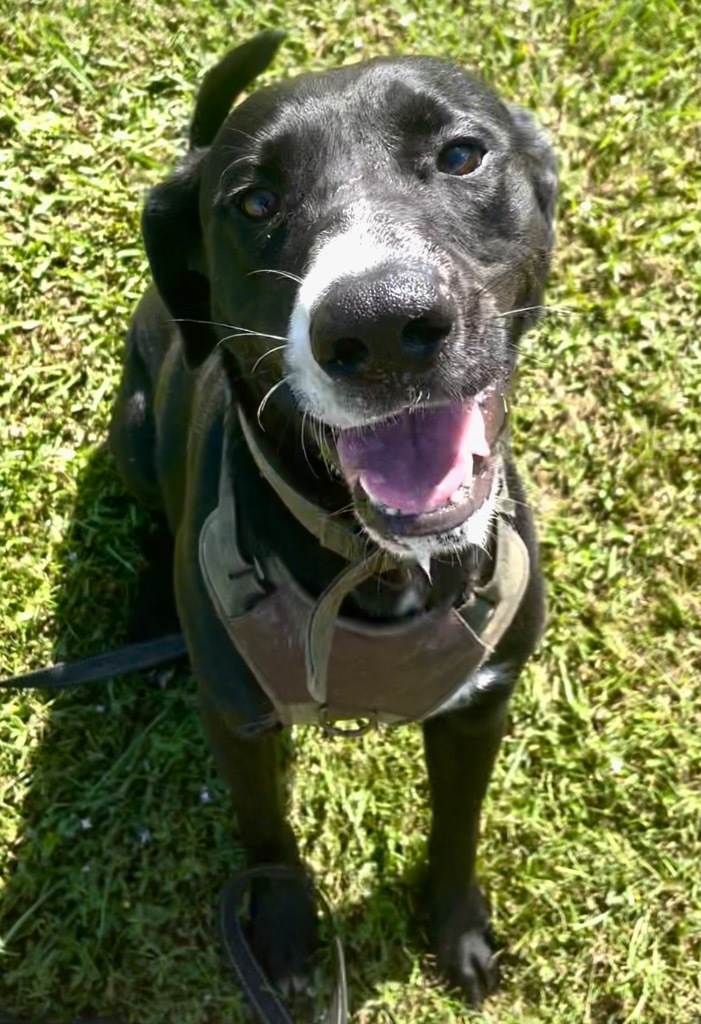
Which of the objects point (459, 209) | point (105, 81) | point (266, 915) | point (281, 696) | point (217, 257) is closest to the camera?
point (459, 209)

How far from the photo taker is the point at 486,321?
2.07 metres

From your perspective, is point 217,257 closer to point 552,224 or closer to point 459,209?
point 459,209

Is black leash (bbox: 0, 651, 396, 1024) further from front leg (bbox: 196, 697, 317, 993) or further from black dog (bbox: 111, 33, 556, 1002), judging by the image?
black dog (bbox: 111, 33, 556, 1002)

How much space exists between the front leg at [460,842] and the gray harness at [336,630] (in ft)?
0.92

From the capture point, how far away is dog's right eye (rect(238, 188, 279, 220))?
7.51 feet

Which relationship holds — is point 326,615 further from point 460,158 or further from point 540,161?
point 540,161

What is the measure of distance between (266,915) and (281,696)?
101 centimetres

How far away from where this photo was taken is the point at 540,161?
2.52 meters

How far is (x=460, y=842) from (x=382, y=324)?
1.72 meters

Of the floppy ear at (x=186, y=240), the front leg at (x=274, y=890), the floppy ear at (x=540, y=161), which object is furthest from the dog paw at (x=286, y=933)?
the floppy ear at (x=540, y=161)

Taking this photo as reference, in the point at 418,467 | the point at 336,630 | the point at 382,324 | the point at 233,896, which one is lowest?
the point at 233,896

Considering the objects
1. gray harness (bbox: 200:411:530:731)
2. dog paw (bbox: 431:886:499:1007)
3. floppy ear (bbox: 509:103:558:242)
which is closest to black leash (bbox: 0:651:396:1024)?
dog paw (bbox: 431:886:499:1007)

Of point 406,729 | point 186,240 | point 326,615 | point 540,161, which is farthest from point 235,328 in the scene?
point 406,729

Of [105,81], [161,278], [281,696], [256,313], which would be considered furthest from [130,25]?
[281,696]
